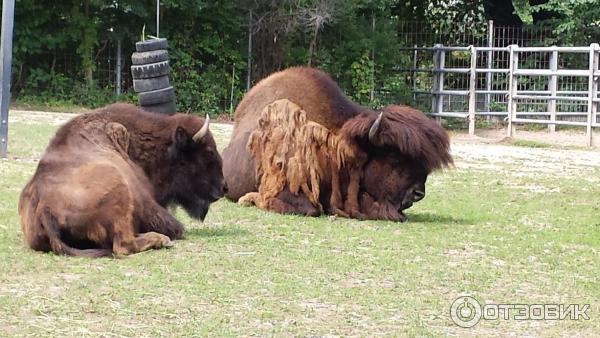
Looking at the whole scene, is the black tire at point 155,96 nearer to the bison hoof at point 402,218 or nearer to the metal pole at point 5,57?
the metal pole at point 5,57

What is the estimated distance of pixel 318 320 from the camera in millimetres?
5359

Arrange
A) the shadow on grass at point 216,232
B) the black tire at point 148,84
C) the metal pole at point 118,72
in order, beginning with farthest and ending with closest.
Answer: the metal pole at point 118,72 → the black tire at point 148,84 → the shadow on grass at point 216,232

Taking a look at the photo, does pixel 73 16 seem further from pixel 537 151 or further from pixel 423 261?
pixel 423 261

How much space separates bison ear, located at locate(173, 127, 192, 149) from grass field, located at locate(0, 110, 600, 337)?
2.29ft

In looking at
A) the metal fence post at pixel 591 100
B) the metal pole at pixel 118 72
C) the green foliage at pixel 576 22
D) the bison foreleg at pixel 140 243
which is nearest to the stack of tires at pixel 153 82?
the metal fence post at pixel 591 100

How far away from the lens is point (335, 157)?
31.6 ft

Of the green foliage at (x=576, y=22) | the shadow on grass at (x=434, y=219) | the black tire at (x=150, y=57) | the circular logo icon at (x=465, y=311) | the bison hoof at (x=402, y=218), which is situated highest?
the green foliage at (x=576, y=22)

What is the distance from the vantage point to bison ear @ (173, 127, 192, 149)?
26.0ft

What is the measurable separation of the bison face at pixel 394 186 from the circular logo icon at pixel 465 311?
347 centimetres

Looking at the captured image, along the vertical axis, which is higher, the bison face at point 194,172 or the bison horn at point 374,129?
the bison horn at point 374,129

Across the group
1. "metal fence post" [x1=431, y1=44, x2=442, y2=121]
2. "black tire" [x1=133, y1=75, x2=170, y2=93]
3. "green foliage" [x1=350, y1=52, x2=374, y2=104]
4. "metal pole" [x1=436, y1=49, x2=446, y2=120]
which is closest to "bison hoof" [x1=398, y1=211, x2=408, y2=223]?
"black tire" [x1=133, y1=75, x2=170, y2=93]

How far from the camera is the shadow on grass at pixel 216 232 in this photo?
8.02 m

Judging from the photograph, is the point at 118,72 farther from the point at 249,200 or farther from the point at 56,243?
the point at 56,243

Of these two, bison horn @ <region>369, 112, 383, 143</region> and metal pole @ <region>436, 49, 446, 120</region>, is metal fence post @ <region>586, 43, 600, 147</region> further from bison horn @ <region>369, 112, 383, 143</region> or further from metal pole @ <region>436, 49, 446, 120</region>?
bison horn @ <region>369, 112, 383, 143</region>
